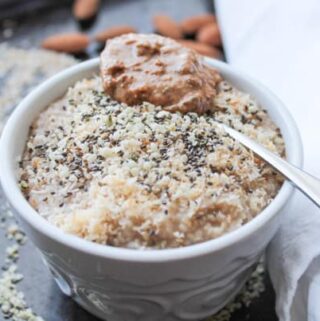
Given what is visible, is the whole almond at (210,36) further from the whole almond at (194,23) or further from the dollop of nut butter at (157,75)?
the dollop of nut butter at (157,75)

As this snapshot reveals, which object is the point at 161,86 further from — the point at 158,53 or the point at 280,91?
the point at 280,91

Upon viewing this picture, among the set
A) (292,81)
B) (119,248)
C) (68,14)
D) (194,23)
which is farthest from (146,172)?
(68,14)

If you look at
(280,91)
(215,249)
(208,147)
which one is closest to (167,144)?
(208,147)

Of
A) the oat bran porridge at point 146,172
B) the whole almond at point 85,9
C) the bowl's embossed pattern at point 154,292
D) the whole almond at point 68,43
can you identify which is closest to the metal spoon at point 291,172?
the oat bran porridge at point 146,172

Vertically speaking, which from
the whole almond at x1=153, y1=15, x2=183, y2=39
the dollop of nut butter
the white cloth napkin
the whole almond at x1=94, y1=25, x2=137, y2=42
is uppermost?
the dollop of nut butter

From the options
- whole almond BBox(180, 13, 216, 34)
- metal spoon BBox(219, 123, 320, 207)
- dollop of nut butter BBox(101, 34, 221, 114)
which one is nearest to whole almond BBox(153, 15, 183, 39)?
whole almond BBox(180, 13, 216, 34)

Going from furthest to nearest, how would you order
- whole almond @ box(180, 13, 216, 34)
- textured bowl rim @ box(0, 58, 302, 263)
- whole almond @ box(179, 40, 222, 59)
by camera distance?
whole almond @ box(180, 13, 216, 34), whole almond @ box(179, 40, 222, 59), textured bowl rim @ box(0, 58, 302, 263)

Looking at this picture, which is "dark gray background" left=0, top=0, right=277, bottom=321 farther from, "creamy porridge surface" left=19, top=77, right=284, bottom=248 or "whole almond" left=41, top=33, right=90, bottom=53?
"creamy porridge surface" left=19, top=77, right=284, bottom=248
